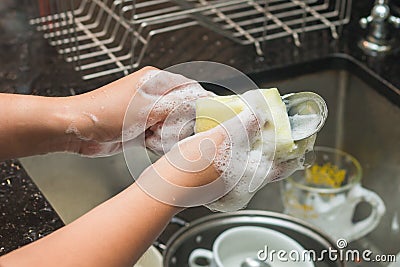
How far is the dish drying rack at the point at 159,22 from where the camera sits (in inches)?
44.6

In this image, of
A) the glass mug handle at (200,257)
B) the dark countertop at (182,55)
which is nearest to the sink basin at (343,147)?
the dark countertop at (182,55)

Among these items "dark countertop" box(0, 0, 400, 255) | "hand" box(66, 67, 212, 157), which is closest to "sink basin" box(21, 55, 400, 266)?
"dark countertop" box(0, 0, 400, 255)

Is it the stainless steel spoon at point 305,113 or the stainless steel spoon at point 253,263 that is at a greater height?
the stainless steel spoon at point 305,113

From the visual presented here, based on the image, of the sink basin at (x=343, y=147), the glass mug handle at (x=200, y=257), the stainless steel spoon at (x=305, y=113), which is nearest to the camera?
the stainless steel spoon at (x=305, y=113)

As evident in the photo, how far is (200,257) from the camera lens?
945 mm

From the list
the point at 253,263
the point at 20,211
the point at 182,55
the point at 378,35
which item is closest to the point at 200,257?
the point at 253,263

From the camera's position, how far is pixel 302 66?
1.16m

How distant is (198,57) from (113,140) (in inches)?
16.4

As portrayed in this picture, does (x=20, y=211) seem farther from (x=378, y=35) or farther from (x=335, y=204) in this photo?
(x=378, y=35)

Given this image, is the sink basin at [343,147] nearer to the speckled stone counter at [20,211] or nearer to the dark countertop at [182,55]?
the dark countertop at [182,55]

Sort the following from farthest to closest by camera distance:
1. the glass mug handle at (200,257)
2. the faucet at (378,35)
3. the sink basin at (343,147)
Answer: the faucet at (378,35) < the sink basin at (343,147) < the glass mug handle at (200,257)

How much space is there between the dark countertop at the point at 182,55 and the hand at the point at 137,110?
333mm

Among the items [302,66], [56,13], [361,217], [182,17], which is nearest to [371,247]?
[361,217]

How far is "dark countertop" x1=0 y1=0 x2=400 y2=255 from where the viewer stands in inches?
42.5
